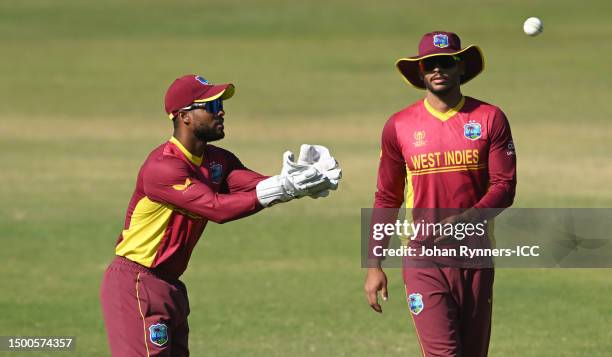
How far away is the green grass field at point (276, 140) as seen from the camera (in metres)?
13.4

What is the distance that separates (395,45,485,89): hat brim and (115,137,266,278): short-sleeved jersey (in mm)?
1206

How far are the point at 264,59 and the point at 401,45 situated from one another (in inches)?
190

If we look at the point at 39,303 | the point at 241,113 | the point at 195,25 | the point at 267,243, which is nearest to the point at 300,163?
the point at 39,303

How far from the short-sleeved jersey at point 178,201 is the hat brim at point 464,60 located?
1.21 m

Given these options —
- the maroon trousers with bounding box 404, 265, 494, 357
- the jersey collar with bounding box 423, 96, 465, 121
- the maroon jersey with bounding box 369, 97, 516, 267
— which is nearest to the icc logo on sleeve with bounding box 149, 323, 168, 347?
the maroon jersey with bounding box 369, 97, 516, 267

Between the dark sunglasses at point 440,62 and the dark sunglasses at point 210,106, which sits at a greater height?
the dark sunglasses at point 440,62

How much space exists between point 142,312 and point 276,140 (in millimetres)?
19729

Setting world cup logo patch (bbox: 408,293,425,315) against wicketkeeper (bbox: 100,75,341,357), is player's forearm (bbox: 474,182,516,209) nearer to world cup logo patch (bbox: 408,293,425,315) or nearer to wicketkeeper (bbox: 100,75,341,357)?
world cup logo patch (bbox: 408,293,425,315)

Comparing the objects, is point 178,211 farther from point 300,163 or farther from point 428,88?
point 428,88

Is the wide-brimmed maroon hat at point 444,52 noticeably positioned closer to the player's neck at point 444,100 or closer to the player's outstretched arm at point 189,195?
the player's neck at point 444,100

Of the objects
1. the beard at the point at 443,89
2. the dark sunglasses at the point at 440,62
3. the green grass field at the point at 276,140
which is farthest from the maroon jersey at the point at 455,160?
the green grass field at the point at 276,140

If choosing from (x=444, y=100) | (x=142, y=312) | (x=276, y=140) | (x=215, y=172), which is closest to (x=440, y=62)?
(x=444, y=100)

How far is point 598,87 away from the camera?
1373 inches

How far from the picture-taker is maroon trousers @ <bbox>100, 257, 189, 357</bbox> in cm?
794
